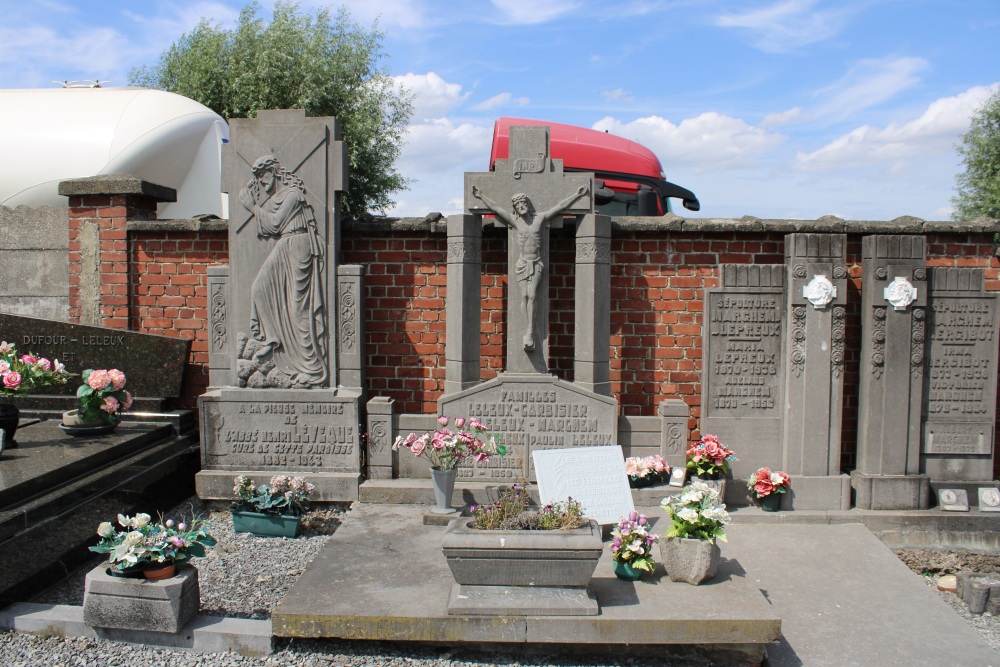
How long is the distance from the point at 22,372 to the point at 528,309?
3.79 metres

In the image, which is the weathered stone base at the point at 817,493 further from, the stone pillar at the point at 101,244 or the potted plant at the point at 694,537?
the stone pillar at the point at 101,244

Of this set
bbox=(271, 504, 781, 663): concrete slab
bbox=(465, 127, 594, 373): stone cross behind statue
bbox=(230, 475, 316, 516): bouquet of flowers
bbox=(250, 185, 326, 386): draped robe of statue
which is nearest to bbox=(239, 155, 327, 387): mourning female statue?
bbox=(250, 185, 326, 386): draped robe of statue

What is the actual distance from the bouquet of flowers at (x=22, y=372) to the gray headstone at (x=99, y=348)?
78 cm

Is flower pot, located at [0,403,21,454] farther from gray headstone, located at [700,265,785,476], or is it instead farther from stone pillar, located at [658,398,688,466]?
gray headstone, located at [700,265,785,476]

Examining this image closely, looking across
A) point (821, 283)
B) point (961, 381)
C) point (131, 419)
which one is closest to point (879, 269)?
point (821, 283)

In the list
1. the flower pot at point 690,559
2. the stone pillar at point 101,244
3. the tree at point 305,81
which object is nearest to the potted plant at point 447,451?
the flower pot at point 690,559

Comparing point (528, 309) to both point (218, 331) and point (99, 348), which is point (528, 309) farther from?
point (99, 348)

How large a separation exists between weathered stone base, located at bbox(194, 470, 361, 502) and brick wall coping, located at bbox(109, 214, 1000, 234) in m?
2.16

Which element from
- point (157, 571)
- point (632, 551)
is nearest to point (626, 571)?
point (632, 551)

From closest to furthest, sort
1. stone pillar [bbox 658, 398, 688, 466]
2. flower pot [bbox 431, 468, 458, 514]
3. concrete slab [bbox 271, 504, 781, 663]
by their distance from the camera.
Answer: concrete slab [bbox 271, 504, 781, 663] < flower pot [bbox 431, 468, 458, 514] < stone pillar [bbox 658, 398, 688, 466]

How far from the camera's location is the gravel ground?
156 inches

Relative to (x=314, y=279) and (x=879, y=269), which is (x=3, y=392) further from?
(x=879, y=269)

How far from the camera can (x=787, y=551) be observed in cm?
541

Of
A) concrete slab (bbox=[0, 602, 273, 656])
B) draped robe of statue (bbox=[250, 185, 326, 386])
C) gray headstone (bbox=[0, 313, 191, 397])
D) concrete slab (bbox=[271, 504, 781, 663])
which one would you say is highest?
draped robe of statue (bbox=[250, 185, 326, 386])
